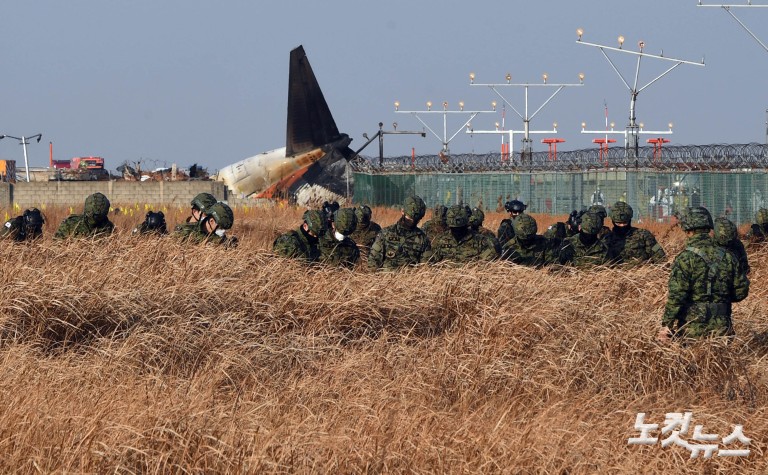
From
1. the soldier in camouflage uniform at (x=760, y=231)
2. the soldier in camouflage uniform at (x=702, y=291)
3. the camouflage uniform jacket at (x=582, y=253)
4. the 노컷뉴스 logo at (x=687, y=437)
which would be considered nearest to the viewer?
the 노컷뉴스 logo at (x=687, y=437)

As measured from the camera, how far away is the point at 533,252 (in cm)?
1703

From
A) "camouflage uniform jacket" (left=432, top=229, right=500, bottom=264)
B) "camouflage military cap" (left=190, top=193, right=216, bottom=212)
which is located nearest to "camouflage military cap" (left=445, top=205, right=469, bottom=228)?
"camouflage uniform jacket" (left=432, top=229, right=500, bottom=264)

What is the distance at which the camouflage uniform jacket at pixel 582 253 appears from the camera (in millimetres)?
16172

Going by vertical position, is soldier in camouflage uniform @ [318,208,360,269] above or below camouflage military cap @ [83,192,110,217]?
below

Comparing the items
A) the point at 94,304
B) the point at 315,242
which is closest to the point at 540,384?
the point at 94,304

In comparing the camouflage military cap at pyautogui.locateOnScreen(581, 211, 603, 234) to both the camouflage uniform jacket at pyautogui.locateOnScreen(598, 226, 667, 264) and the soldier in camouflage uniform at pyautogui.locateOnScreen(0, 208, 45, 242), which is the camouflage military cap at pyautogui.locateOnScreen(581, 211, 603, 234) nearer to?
the camouflage uniform jacket at pyautogui.locateOnScreen(598, 226, 667, 264)

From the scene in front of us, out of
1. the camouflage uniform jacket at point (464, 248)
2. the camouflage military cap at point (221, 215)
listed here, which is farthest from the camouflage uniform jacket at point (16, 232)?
the camouflage uniform jacket at point (464, 248)

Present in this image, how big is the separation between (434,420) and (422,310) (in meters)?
3.55

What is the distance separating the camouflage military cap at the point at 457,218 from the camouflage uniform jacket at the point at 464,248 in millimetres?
139

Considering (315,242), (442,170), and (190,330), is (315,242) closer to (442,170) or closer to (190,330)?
(190,330)

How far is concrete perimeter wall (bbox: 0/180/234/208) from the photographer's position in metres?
56.1

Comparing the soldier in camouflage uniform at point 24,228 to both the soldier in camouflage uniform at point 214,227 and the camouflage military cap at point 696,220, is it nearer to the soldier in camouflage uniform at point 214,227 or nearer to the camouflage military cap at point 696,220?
the soldier in camouflage uniform at point 214,227

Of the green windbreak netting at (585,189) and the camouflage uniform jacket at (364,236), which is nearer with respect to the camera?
the camouflage uniform jacket at (364,236)

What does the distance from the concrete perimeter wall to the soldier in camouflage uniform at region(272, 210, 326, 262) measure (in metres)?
40.3
